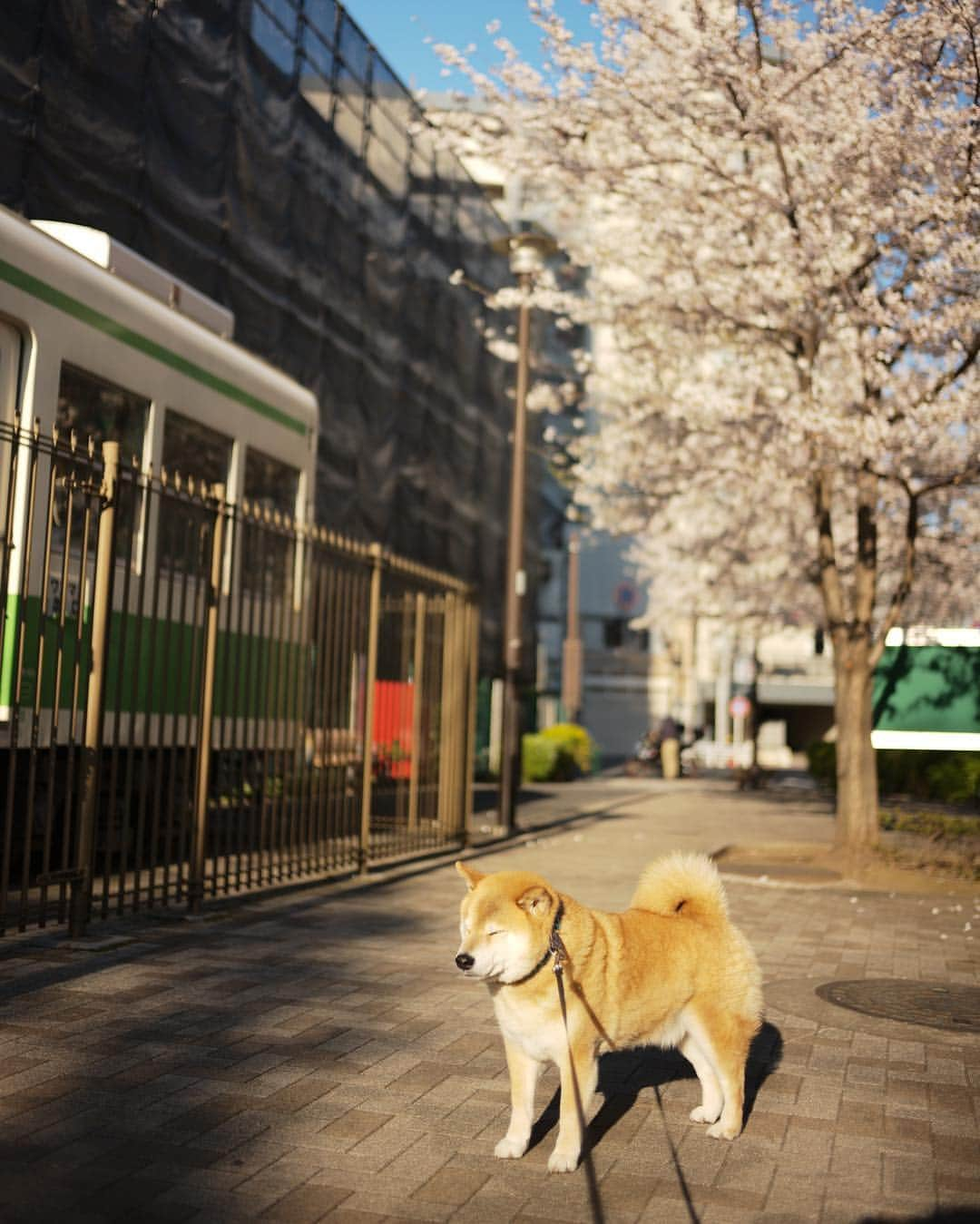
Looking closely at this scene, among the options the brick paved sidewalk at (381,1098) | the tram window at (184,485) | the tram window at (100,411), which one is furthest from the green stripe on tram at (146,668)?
the brick paved sidewalk at (381,1098)

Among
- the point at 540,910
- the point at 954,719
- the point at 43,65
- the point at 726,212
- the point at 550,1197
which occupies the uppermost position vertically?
the point at 43,65

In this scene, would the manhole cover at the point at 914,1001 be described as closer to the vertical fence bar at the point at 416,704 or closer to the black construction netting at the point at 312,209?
the vertical fence bar at the point at 416,704

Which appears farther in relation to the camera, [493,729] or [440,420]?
[493,729]

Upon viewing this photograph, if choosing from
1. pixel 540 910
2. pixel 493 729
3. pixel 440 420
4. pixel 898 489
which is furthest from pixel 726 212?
pixel 493 729

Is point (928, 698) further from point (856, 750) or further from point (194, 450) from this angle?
point (194, 450)

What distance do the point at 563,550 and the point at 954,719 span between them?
146 feet

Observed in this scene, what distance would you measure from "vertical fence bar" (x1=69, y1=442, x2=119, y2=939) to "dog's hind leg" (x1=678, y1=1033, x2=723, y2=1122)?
4041 millimetres

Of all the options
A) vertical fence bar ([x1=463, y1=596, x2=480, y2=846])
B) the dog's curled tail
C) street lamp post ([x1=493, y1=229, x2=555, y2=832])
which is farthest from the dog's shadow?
street lamp post ([x1=493, y1=229, x2=555, y2=832])

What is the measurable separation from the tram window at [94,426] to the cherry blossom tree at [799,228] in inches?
254

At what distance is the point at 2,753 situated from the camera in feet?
28.9

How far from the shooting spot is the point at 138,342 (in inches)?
391

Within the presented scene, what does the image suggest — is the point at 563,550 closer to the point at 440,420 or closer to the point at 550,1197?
the point at 440,420

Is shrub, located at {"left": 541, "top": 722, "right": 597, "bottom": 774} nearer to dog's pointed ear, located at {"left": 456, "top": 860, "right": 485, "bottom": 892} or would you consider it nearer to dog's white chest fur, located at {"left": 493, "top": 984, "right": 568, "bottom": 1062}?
dog's pointed ear, located at {"left": 456, "top": 860, "right": 485, "bottom": 892}

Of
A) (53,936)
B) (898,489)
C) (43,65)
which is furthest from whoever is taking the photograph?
(898,489)
